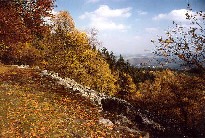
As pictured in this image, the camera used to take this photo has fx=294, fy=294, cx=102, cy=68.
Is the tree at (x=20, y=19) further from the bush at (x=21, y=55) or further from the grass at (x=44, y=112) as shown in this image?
the bush at (x=21, y=55)

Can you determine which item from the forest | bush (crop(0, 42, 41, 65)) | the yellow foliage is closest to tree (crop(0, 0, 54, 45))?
the forest

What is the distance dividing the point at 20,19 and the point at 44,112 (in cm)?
850

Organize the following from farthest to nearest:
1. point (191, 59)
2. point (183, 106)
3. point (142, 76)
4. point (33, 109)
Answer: point (142, 76) < point (183, 106) < point (33, 109) < point (191, 59)

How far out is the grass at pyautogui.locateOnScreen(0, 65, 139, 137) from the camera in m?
17.8

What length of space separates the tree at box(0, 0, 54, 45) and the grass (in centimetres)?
402

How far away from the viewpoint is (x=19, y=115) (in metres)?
19.1

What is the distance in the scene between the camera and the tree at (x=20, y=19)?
75.6ft

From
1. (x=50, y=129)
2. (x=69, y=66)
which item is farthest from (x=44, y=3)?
(x=69, y=66)

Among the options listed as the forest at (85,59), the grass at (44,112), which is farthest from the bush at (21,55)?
the grass at (44,112)

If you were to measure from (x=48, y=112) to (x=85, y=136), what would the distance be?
3655 mm

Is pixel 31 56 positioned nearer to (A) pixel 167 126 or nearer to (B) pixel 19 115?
(A) pixel 167 126

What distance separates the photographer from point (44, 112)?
20.1 meters

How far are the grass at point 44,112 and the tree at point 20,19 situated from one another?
402cm

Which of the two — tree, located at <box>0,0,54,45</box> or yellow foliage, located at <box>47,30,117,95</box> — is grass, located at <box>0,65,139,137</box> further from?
yellow foliage, located at <box>47,30,117,95</box>
